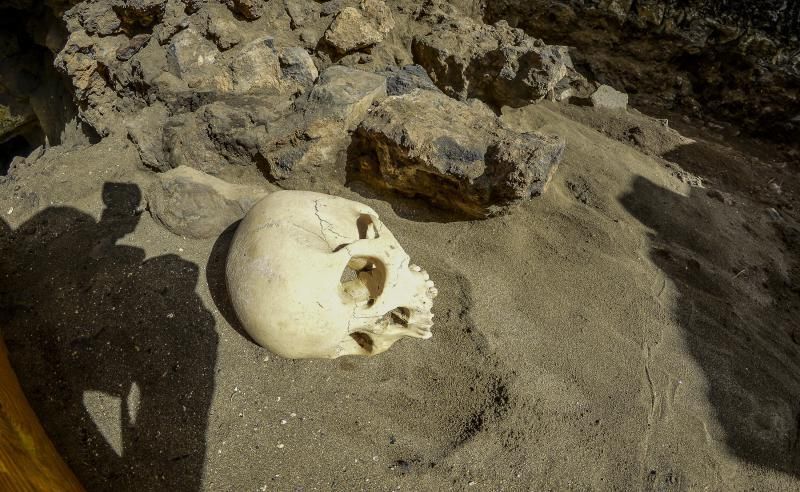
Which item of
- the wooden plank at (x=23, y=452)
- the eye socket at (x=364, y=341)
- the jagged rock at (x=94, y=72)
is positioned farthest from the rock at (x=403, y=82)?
the wooden plank at (x=23, y=452)

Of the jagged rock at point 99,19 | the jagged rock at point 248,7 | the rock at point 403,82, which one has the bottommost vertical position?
the jagged rock at point 99,19

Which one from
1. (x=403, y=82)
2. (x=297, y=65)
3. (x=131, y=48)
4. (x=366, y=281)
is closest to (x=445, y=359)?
(x=366, y=281)

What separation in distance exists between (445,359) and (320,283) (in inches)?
27.4

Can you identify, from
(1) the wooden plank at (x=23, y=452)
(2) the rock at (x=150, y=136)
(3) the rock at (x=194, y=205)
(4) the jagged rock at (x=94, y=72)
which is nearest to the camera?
(1) the wooden plank at (x=23, y=452)

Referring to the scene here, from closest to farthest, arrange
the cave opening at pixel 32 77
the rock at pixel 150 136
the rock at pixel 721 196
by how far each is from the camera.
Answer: the rock at pixel 150 136
the rock at pixel 721 196
the cave opening at pixel 32 77

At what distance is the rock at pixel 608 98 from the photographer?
3.59 metres

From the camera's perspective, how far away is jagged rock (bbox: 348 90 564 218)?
7.30 ft

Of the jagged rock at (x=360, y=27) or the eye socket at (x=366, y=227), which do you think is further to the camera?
the jagged rock at (x=360, y=27)

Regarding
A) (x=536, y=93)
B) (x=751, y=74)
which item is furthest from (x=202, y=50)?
(x=751, y=74)

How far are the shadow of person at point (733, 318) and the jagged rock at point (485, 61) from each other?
913mm

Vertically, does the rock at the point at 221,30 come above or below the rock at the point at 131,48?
above

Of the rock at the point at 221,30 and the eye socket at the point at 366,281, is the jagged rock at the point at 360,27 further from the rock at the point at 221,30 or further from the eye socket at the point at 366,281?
the eye socket at the point at 366,281

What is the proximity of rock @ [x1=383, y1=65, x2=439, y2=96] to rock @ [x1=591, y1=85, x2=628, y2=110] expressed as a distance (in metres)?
1.56

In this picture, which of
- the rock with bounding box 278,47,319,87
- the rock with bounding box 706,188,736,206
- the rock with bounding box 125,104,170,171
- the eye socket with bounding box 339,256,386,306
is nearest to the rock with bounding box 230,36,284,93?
the rock with bounding box 278,47,319,87
